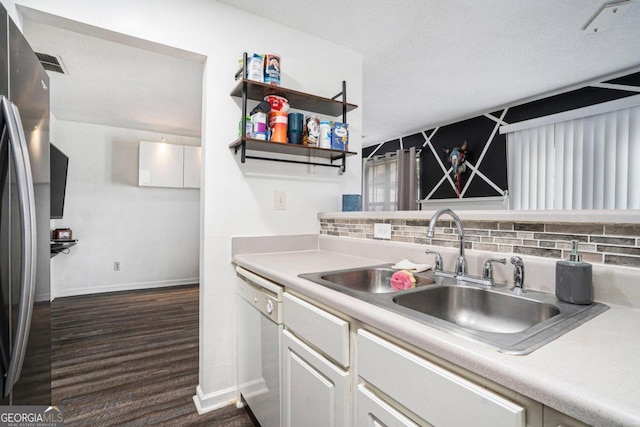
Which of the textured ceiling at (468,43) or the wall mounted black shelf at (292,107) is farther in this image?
the textured ceiling at (468,43)

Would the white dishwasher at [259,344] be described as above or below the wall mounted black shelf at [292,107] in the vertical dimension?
below

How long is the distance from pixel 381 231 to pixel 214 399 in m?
1.33

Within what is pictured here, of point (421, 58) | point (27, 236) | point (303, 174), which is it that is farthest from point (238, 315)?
point (421, 58)

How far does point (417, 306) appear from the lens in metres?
1.05

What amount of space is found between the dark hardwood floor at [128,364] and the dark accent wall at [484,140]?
3.74 meters

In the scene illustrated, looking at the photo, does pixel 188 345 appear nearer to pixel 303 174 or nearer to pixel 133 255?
pixel 303 174

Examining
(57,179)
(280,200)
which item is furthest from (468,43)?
(57,179)

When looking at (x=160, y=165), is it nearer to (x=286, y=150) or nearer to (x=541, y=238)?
(x=286, y=150)

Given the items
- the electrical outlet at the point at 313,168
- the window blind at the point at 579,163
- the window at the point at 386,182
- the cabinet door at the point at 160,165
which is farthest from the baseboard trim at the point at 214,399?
the window at the point at 386,182

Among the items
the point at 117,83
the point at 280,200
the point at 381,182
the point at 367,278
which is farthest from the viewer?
the point at 381,182

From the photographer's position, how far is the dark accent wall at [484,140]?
9.90 ft

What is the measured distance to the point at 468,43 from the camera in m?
2.24

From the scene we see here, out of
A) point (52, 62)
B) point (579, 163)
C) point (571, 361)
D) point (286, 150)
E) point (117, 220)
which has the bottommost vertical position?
point (571, 361)

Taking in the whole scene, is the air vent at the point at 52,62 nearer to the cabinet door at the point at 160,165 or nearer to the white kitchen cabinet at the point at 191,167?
the cabinet door at the point at 160,165
